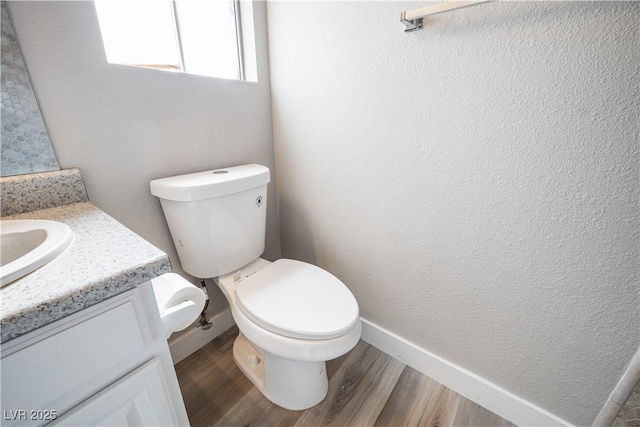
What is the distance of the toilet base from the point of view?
906 mm

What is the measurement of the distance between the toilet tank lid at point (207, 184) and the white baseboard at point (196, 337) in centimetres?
64

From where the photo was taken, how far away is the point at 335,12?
2.97ft

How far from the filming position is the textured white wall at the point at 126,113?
0.66m

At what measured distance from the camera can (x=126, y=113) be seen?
791mm

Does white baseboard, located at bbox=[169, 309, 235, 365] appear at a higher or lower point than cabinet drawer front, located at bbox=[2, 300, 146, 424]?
lower

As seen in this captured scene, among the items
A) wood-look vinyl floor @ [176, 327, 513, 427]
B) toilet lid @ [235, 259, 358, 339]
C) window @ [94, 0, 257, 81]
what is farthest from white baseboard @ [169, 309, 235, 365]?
window @ [94, 0, 257, 81]

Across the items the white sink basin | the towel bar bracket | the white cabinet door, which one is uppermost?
the towel bar bracket

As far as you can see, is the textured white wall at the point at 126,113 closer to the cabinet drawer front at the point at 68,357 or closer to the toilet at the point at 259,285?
the toilet at the point at 259,285

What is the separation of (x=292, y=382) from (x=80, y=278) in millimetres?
770

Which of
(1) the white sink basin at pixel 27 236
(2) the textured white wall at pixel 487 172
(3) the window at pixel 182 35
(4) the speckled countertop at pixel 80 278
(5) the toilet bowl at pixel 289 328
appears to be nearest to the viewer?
(4) the speckled countertop at pixel 80 278

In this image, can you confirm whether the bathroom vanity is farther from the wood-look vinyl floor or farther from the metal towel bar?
the metal towel bar

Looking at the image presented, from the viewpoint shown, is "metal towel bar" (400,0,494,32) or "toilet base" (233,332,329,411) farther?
"toilet base" (233,332,329,411)

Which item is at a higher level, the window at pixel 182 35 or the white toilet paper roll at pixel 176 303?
the window at pixel 182 35

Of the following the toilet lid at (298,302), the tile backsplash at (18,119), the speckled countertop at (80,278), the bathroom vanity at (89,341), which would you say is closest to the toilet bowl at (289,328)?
the toilet lid at (298,302)
